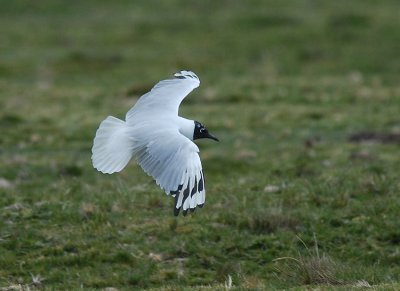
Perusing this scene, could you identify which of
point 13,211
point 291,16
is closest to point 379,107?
point 13,211

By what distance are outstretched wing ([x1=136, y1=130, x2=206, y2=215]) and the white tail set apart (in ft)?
0.46

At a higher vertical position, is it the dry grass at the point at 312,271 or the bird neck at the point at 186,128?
the bird neck at the point at 186,128

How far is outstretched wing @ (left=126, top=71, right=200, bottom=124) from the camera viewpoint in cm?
988

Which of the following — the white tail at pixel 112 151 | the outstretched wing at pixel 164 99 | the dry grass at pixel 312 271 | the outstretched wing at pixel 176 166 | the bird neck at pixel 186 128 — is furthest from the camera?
the outstretched wing at pixel 164 99

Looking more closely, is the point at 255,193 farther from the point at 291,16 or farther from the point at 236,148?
the point at 291,16

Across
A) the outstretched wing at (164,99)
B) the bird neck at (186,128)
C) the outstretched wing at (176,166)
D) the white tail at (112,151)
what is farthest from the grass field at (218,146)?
the outstretched wing at (164,99)

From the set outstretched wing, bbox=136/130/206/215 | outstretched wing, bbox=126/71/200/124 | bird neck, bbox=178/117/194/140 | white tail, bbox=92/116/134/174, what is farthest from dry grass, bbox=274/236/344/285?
outstretched wing, bbox=126/71/200/124

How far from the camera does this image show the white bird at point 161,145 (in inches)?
339

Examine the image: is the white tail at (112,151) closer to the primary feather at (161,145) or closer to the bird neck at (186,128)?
the primary feather at (161,145)

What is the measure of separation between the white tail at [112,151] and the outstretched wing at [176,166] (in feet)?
0.46

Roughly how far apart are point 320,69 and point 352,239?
17156 millimetres

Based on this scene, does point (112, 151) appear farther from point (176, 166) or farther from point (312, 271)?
point (312, 271)

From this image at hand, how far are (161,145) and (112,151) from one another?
56 centimetres

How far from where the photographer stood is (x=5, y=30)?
3284cm
